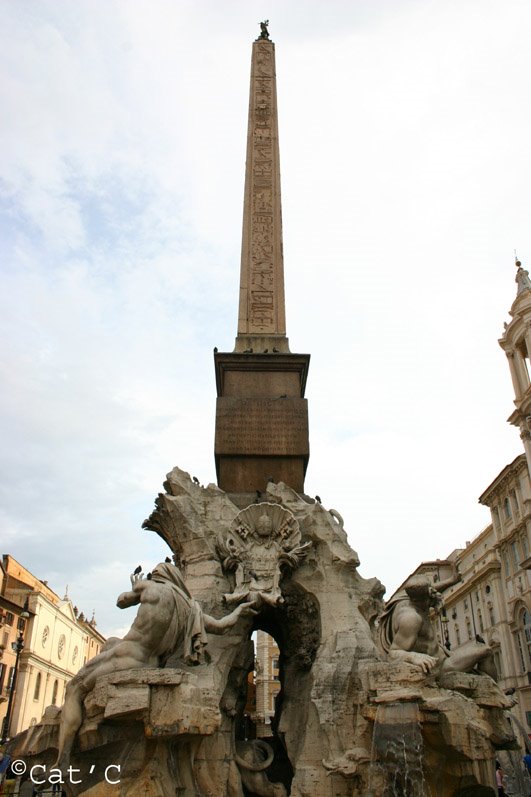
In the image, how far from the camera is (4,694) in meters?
28.1

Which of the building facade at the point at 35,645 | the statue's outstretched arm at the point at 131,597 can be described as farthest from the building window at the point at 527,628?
the statue's outstretched arm at the point at 131,597

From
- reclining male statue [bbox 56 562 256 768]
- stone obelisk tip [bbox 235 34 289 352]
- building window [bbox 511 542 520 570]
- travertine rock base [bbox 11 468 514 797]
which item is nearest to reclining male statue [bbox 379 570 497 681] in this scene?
travertine rock base [bbox 11 468 514 797]

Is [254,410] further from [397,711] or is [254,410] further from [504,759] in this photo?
[504,759]

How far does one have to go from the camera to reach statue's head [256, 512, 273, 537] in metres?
6.63

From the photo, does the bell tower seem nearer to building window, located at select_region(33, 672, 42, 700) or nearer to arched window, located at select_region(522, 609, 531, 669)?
arched window, located at select_region(522, 609, 531, 669)

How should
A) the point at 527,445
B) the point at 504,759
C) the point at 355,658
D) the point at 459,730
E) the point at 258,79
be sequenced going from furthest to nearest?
the point at 527,445 → the point at 258,79 → the point at 504,759 → the point at 355,658 → the point at 459,730

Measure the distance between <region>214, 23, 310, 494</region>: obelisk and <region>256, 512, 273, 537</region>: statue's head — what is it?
792 mm

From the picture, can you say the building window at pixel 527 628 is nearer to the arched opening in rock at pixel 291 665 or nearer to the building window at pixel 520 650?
the building window at pixel 520 650

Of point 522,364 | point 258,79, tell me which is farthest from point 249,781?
point 522,364

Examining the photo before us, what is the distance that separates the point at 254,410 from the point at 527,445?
72.6 feet

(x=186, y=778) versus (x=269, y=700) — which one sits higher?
(x=269, y=700)

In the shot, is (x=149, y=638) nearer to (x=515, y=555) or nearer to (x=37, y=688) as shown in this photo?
(x=515, y=555)

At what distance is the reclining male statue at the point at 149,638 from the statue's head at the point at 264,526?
1.19 meters

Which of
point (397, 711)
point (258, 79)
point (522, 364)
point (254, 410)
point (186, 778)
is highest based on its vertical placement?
point (522, 364)
